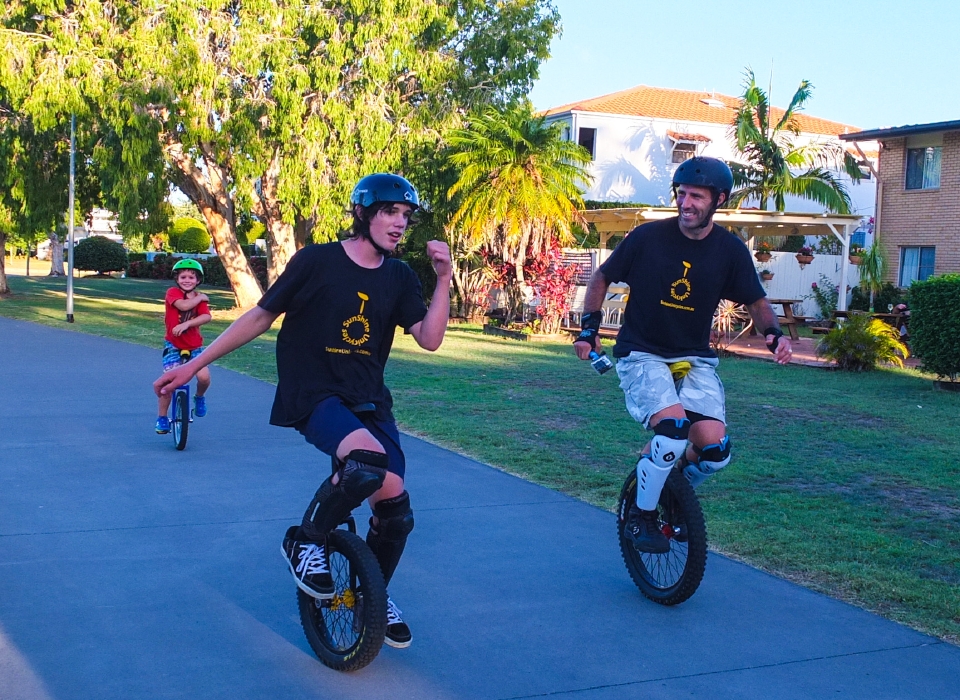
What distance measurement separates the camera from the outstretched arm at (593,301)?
5.52 m

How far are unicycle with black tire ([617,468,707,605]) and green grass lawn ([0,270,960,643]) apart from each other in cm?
69

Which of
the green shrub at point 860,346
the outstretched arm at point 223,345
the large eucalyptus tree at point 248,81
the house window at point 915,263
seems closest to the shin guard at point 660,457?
the outstretched arm at point 223,345

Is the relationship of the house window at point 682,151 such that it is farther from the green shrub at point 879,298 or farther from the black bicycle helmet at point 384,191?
the black bicycle helmet at point 384,191

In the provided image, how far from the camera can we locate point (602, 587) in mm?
5391

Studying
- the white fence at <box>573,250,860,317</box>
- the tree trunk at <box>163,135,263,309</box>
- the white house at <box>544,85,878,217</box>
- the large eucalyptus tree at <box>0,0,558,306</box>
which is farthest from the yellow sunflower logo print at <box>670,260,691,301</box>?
the white house at <box>544,85,878,217</box>

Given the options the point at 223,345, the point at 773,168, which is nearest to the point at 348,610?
the point at 223,345

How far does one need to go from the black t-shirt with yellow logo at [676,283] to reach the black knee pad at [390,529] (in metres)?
1.57

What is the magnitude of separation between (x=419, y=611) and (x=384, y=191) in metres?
1.90

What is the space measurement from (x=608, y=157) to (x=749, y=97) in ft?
31.9

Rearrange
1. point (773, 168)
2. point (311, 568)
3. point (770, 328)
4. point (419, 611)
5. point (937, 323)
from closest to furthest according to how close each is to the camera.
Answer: point (311, 568), point (419, 611), point (770, 328), point (937, 323), point (773, 168)

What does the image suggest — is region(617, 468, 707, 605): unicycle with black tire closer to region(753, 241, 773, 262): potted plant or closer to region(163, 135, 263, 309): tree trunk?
region(753, 241, 773, 262): potted plant

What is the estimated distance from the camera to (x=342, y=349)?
4.36 meters

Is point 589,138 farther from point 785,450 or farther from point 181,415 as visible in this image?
point 181,415

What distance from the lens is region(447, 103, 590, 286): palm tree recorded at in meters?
21.6
